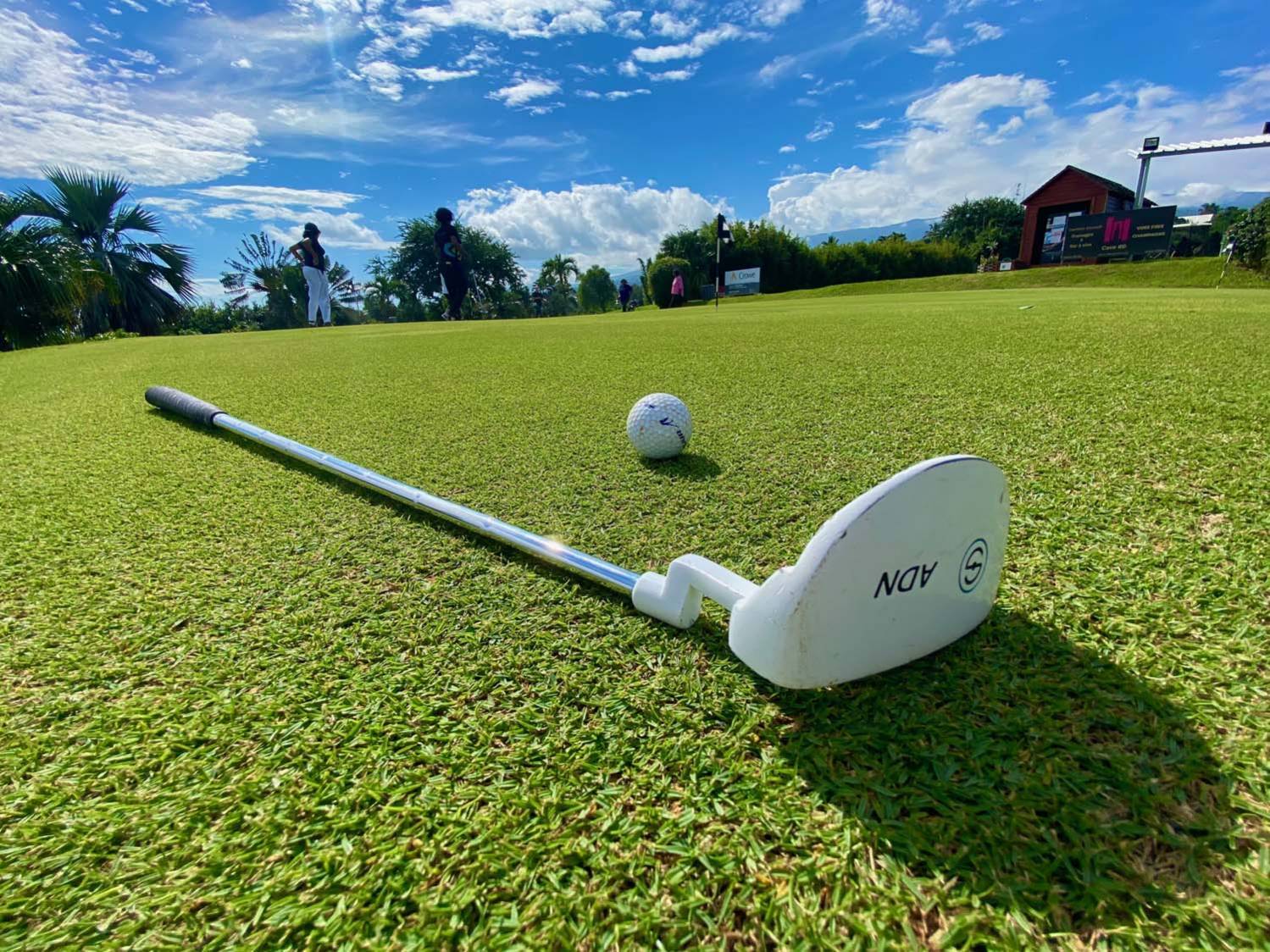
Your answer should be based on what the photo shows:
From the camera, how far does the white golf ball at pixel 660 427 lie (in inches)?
97.8

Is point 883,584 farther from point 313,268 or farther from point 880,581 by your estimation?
point 313,268

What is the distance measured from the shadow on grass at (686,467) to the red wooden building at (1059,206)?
3663 centimetres

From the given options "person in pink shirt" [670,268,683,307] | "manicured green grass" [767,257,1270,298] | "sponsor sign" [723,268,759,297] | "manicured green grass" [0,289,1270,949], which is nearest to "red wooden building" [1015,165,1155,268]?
"manicured green grass" [767,257,1270,298]

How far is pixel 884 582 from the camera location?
1010 mm

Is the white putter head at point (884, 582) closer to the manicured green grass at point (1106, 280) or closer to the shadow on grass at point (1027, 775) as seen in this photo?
the shadow on grass at point (1027, 775)

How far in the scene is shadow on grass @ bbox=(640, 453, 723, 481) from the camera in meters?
2.39

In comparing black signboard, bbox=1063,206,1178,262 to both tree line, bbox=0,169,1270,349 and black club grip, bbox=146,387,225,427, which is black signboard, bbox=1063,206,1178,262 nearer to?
tree line, bbox=0,169,1270,349

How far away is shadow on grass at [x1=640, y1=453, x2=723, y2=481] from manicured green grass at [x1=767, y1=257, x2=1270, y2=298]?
2165cm

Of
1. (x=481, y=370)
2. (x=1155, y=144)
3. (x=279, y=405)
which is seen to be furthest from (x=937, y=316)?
(x=1155, y=144)

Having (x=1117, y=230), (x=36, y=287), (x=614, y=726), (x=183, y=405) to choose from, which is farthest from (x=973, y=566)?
(x=1117, y=230)

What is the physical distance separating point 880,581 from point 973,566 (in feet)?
0.92

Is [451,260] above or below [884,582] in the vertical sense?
above

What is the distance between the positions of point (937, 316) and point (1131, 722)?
745 centimetres

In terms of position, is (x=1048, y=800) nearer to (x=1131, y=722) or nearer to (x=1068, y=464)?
(x=1131, y=722)
